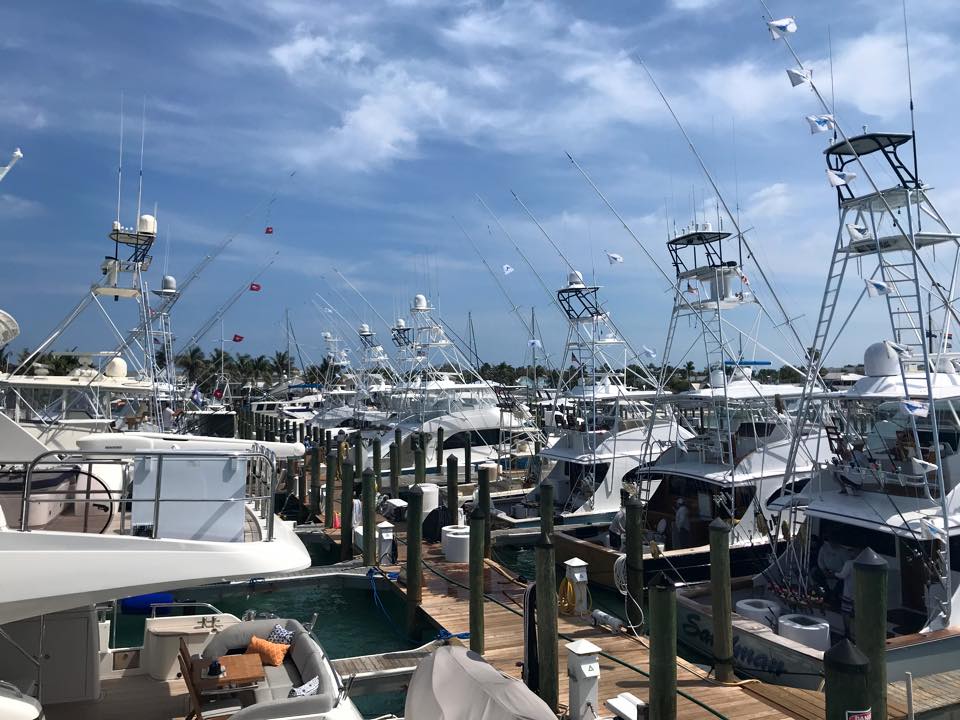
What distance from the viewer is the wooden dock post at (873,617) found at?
Answer: 28.6ft

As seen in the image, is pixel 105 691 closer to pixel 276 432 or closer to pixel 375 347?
pixel 276 432

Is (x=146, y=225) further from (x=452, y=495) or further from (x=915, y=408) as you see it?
(x=915, y=408)

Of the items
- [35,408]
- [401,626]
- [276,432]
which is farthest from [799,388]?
[276,432]

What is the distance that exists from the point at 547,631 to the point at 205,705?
4.32 m

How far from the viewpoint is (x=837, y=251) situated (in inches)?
556

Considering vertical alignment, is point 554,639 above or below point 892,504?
below

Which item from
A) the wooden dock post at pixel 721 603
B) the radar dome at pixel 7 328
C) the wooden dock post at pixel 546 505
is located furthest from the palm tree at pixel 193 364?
the wooden dock post at pixel 721 603

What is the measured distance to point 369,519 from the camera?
704 inches

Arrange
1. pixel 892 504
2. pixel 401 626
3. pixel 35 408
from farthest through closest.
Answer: pixel 35 408
pixel 401 626
pixel 892 504

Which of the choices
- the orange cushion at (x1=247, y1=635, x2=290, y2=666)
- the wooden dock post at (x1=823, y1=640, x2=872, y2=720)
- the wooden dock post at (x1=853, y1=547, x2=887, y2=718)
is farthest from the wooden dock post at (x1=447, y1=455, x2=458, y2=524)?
the wooden dock post at (x1=823, y1=640, x2=872, y2=720)

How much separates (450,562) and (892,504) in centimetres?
919

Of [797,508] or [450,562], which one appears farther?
[450,562]

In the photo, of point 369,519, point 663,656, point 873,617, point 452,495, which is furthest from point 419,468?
point 873,617

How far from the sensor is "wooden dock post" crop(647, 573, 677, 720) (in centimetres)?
889
